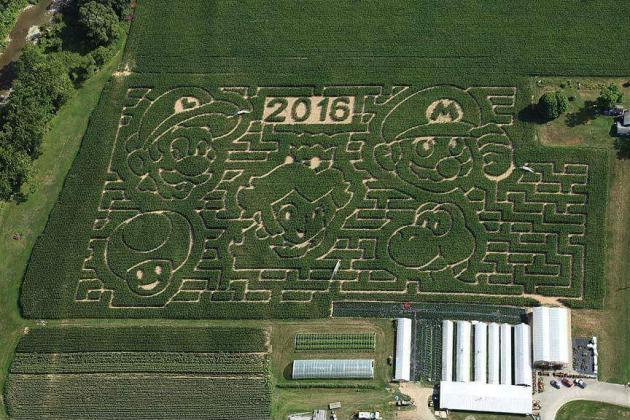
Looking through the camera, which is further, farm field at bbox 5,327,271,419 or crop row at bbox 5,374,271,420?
farm field at bbox 5,327,271,419

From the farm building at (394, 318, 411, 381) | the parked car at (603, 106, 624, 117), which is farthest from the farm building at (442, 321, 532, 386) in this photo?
the parked car at (603, 106, 624, 117)

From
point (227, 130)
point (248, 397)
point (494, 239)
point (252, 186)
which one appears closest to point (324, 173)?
point (252, 186)

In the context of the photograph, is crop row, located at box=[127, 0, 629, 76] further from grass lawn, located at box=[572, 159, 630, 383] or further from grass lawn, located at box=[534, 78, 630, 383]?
grass lawn, located at box=[572, 159, 630, 383]

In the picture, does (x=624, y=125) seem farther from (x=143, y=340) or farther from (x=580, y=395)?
(x=143, y=340)

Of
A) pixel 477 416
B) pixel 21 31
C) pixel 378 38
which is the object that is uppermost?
pixel 21 31

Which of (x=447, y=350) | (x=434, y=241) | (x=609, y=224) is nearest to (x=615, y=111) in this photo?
(x=609, y=224)

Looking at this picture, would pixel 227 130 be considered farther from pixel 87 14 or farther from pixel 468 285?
pixel 468 285

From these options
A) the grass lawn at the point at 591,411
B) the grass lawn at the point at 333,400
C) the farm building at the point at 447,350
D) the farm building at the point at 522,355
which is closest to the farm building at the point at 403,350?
the grass lawn at the point at 333,400
